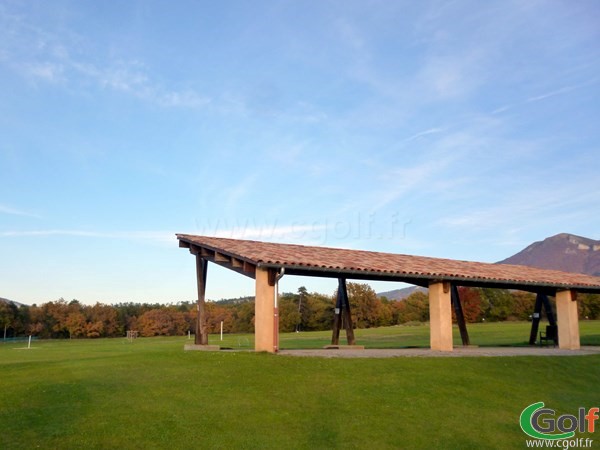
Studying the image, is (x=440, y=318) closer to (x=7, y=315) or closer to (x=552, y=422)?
(x=552, y=422)

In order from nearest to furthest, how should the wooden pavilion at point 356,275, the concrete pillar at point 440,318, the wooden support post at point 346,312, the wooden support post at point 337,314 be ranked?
the wooden pavilion at point 356,275 < the concrete pillar at point 440,318 < the wooden support post at point 346,312 < the wooden support post at point 337,314

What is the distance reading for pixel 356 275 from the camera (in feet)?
58.2

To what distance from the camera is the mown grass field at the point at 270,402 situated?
25.7ft

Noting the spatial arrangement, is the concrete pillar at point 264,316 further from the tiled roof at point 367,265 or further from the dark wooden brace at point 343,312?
the dark wooden brace at point 343,312

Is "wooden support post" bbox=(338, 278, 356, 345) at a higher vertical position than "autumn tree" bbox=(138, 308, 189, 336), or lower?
higher

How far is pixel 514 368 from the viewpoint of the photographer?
1459cm

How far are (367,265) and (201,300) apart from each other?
5.71 meters

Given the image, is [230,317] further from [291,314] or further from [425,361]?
[425,361]

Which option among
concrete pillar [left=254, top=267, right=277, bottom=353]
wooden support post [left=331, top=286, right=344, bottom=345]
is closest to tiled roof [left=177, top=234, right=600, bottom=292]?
concrete pillar [left=254, top=267, right=277, bottom=353]

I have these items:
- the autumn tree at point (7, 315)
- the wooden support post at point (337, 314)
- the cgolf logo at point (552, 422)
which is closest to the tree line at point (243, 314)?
the autumn tree at point (7, 315)

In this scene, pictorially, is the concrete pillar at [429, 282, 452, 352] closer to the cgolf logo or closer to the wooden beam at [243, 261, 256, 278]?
the wooden beam at [243, 261, 256, 278]

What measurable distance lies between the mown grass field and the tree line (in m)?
59.7

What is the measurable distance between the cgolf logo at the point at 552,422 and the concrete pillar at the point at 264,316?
22.9 ft

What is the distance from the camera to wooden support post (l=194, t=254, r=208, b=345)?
17906mm
